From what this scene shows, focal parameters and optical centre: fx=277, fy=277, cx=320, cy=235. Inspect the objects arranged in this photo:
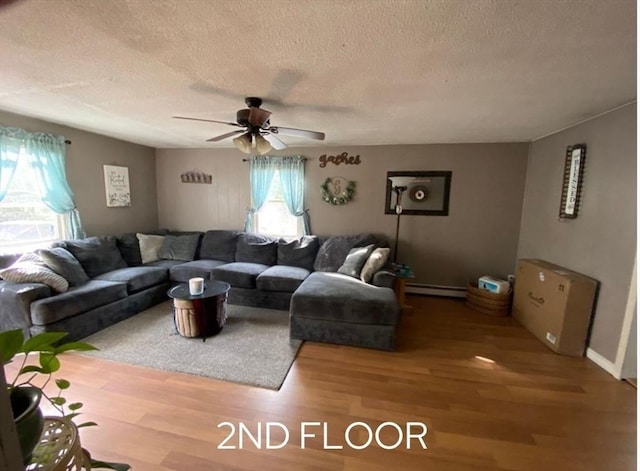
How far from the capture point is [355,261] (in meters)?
3.48

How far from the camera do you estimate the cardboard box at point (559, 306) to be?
251 cm

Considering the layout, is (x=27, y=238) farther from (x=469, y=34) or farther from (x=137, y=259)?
(x=469, y=34)

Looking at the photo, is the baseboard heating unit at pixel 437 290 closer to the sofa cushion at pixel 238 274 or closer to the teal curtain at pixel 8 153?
the sofa cushion at pixel 238 274

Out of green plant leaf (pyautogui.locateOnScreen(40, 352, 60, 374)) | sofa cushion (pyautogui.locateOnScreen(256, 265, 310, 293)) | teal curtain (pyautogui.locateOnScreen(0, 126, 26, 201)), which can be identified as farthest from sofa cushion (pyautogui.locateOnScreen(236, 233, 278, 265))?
green plant leaf (pyautogui.locateOnScreen(40, 352, 60, 374))

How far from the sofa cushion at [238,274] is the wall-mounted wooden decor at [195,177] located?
5.71 feet

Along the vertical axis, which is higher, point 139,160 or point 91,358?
point 139,160

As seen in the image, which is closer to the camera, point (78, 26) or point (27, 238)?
point (78, 26)

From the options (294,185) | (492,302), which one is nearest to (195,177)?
(294,185)

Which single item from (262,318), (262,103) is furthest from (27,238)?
(262,103)

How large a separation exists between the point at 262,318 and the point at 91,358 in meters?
1.57

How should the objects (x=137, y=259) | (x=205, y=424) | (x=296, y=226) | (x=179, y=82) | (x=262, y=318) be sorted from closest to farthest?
(x=205, y=424), (x=179, y=82), (x=262, y=318), (x=137, y=259), (x=296, y=226)

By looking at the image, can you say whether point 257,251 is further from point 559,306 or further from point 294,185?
point 559,306

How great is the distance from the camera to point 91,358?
2391mm

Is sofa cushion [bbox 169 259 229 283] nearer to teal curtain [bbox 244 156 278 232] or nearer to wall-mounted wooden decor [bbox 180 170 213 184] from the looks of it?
teal curtain [bbox 244 156 278 232]
